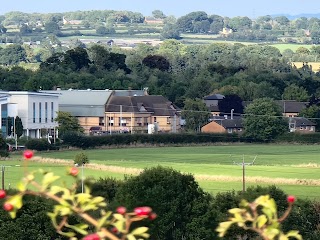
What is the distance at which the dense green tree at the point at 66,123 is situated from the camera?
6906 cm

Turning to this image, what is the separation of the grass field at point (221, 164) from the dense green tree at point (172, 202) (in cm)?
565

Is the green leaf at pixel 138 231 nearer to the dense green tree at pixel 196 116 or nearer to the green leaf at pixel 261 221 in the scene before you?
the green leaf at pixel 261 221

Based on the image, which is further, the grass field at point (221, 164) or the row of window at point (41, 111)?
the row of window at point (41, 111)

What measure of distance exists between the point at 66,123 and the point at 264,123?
34.3ft

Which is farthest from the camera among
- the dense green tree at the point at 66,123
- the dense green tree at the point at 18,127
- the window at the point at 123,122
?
the window at the point at 123,122

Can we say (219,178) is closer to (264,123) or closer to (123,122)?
(264,123)

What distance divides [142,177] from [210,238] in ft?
9.78

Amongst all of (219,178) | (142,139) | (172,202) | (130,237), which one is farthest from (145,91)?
(130,237)

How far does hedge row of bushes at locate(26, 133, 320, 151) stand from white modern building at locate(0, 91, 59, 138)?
18.5 feet

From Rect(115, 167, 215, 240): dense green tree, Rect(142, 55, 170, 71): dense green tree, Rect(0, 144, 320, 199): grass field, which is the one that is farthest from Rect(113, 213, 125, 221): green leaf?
Rect(142, 55, 170, 71): dense green tree

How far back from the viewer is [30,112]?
6881cm

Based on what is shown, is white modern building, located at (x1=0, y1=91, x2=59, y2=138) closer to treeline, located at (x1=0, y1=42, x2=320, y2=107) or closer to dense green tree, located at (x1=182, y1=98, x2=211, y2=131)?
dense green tree, located at (x1=182, y1=98, x2=211, y2=131)

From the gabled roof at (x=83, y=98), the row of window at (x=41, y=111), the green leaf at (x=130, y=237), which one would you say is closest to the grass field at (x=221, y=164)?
the row of window at (x=41, y=111)

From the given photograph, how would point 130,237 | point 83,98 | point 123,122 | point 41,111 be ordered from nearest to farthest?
point 130,237 → point 41,111 → point 83,98 → point 123,122
